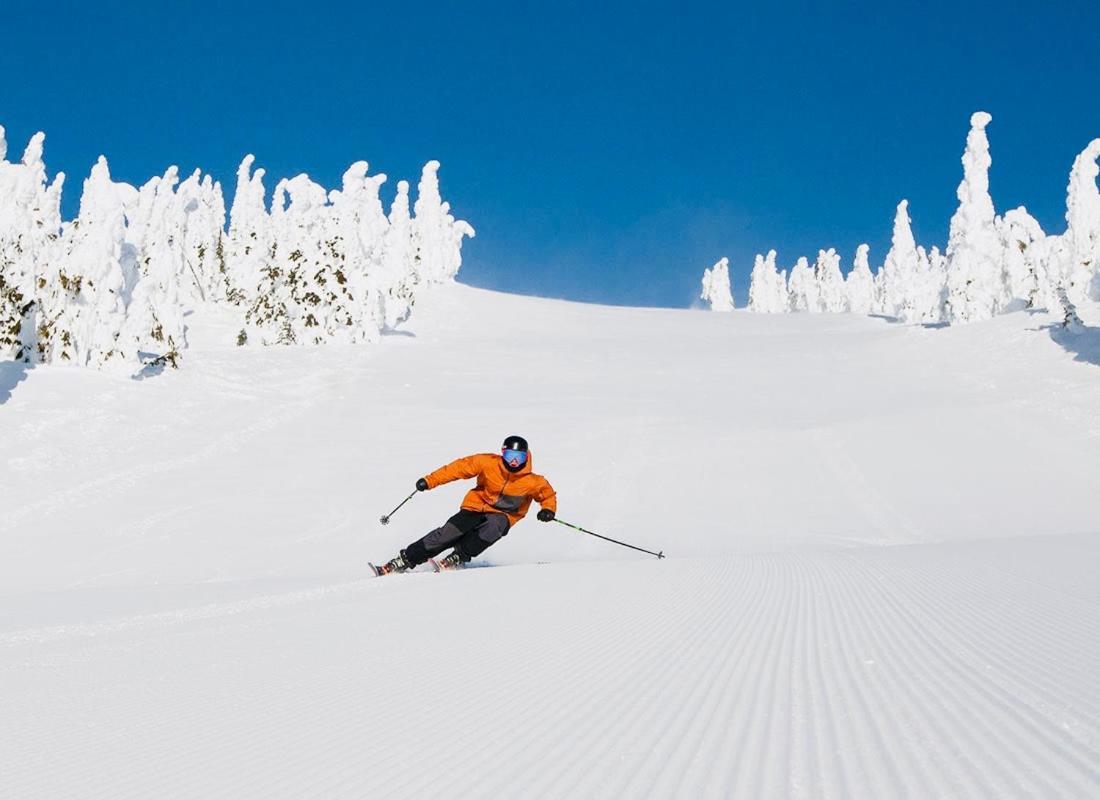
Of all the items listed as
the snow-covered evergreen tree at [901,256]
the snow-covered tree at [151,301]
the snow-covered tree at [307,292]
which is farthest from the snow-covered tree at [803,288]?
the snow-covered tree at [151,301]

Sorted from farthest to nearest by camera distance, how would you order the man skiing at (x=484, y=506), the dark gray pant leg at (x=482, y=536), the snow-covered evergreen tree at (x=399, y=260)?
the snow-covered evergreen tree at (x=399, y=260) < the dark gray pant leg at (x=482, y=536) < the man skiing at (x=484, y=506)

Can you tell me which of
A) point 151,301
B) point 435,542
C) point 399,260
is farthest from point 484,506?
point 399,260

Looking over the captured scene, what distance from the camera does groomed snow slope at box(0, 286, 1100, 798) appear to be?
8.29ft

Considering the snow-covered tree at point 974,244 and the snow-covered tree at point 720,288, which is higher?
the snow-covered tree at point 720,288

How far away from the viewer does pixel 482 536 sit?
888 centimetres

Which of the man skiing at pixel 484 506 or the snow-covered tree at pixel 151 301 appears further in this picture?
the snow-covered tree at pixel 151 301

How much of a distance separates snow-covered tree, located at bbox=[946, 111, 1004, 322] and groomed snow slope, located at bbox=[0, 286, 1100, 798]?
13592 millimetres

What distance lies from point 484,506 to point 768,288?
4604 inches

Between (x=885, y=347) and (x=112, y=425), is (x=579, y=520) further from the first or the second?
(x=885, y=347)

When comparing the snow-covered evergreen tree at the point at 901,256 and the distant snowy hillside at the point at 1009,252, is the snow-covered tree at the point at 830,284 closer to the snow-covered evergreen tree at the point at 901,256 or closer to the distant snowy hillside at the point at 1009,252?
the snow-covered evergreen tree at the point at 901,256

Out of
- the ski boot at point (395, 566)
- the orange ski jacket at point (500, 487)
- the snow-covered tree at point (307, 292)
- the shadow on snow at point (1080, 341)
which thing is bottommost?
the ski boot at point (395, 566)

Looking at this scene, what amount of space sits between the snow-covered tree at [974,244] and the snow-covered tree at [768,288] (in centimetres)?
8173

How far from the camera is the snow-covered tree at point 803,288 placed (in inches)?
4567

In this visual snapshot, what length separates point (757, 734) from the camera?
2.69 metres
